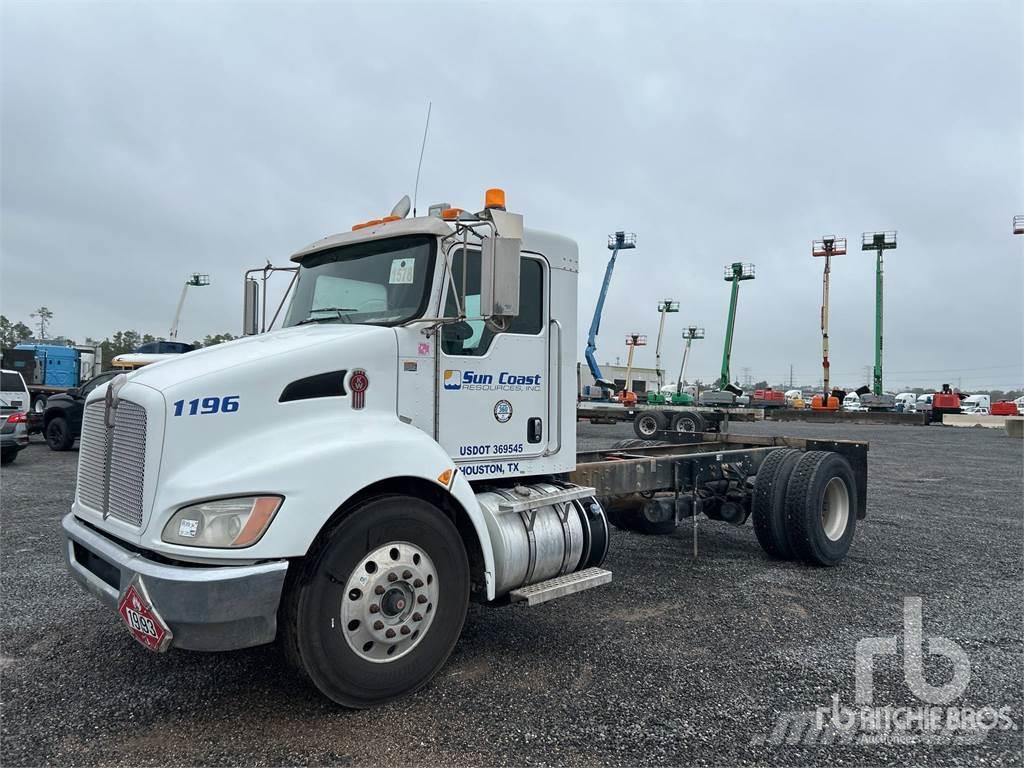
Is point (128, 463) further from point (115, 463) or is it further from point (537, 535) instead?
point (537, 535)

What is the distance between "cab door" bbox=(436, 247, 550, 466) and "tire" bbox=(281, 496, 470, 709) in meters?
0.70

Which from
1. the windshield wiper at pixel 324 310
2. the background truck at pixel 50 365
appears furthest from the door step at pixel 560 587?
the background truck at pixel 50 365

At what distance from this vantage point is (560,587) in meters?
4.36

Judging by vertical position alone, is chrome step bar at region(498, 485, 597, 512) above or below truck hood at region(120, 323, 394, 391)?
below

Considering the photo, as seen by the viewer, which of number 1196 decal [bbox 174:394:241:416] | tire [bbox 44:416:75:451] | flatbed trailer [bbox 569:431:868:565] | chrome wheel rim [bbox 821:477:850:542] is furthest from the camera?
tire [bbox 44:416:75:451]

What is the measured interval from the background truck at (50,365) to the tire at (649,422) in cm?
1983

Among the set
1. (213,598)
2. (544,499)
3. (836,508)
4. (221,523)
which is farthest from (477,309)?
(836,508)

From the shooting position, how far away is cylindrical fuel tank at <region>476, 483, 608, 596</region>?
427 centimetres

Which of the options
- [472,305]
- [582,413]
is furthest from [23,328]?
[472,305]

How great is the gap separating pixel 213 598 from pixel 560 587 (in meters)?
2.10

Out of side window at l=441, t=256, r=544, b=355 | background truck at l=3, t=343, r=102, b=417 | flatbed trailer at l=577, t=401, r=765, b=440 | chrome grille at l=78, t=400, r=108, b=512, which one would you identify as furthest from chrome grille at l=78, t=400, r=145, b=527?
background truck at l=3, t=343, r=102, b=417

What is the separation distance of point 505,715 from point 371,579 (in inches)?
39.0

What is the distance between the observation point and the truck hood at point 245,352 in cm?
356

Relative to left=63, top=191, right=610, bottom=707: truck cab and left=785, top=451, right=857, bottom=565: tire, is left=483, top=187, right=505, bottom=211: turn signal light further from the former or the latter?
left=785, top=451, right=857, bottom=565: tire
